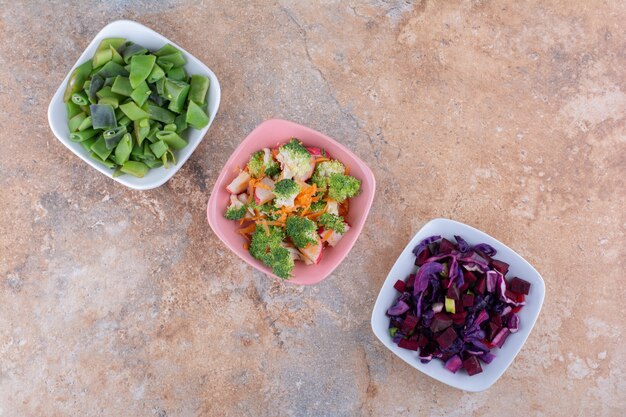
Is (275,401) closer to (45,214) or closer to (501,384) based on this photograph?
(501,384)

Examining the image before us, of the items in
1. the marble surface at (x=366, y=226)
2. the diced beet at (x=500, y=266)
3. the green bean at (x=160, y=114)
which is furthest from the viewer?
the marble surface at (x=366, y=226)

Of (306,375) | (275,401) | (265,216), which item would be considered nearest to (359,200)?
(265,216)

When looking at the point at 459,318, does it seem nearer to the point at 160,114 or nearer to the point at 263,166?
the point at 263,166

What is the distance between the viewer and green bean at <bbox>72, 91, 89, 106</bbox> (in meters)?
2.41

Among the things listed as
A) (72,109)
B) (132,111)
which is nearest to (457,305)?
(132,111)

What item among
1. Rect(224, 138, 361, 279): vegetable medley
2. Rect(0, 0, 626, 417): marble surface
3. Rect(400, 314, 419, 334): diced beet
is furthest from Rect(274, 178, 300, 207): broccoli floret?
Rect(400, 314, 419, 334): diced beet

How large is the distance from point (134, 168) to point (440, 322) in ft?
5.37

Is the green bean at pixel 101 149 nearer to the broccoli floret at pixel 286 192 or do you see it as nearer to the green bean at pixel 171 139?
the green bean at pixel 171 139

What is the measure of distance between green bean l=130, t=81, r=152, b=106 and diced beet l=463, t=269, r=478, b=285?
1.73m

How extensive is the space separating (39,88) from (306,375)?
2.15 m

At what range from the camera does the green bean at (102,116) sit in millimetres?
2369

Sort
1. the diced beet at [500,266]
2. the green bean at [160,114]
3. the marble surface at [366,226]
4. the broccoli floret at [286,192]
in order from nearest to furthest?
the broccoli floret at [286,192], the green bean at [160,114], the diced beet at [500,266], the marble surface at [366,226]

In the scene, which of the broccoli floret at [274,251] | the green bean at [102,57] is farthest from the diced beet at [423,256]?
the green bean at [102,57]

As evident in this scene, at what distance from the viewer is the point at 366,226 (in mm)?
2859
